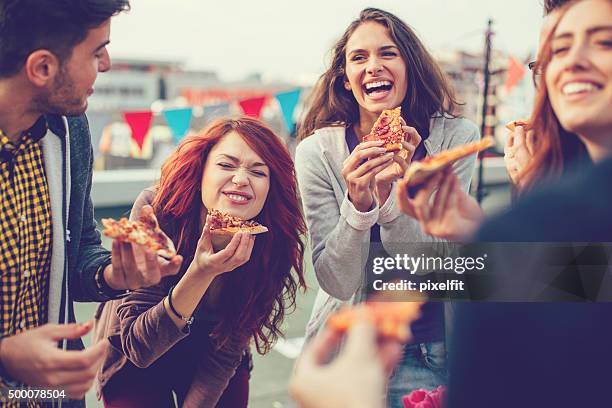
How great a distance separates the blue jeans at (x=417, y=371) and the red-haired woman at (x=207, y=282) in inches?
15.8

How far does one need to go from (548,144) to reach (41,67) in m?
1.04

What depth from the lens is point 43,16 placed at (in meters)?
1.23

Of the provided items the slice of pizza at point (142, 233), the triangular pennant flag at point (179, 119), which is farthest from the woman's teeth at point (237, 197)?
the triangular pennant flag at point (179, 119)

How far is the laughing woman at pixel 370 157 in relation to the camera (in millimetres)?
1562

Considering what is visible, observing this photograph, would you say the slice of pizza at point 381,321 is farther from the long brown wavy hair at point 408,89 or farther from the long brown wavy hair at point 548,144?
the long brown wavy hair at point 408,89

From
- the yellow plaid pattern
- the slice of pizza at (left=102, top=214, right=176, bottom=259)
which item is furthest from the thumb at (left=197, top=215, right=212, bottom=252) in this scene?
the yellow plaid pattern

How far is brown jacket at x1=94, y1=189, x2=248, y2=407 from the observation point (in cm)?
159

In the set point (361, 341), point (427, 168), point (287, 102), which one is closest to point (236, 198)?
point (427, 168)

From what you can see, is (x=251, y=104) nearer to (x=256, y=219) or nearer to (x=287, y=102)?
(x=287, y=102)

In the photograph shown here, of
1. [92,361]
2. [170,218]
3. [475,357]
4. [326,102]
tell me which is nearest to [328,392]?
[475,357]

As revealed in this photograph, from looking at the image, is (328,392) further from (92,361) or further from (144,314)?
(144,314)

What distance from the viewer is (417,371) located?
175 centimetres

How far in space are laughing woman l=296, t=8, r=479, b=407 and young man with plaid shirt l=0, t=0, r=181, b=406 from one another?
47 centimetres

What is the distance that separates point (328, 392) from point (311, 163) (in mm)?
954
